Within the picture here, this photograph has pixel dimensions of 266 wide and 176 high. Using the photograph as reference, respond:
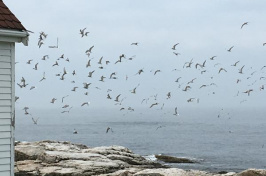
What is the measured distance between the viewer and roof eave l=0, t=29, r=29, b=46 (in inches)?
583

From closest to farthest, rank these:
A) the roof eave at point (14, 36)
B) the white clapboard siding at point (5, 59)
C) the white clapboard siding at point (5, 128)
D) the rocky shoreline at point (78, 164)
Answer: the roof eave at point (14, 36)
the white clapboard siding at point (5, 128)
the white clapboard siding at point (5, 59)
the rocky shoreline at point (78, 164)

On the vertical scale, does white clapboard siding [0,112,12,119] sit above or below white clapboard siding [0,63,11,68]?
below

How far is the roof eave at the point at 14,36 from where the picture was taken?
1480cm

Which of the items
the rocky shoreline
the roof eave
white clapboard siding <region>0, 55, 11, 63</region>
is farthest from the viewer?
the rocky shoreline

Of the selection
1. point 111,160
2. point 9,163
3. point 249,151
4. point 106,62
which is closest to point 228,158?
point 249,151

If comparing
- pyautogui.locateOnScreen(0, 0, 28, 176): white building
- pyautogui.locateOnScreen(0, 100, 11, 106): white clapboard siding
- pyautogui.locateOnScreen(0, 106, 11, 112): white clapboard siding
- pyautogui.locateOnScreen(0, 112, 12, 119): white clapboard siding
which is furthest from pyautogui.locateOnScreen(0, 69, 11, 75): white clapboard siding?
pyautogui.locateOnScreen(0, 112, 12, 119): white clapboard siding

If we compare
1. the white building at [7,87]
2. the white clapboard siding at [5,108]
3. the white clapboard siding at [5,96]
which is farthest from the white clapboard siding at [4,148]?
the white clapboard siding at [5,96]

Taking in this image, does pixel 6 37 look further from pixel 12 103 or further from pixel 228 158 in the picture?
Answer: pixel 228 158

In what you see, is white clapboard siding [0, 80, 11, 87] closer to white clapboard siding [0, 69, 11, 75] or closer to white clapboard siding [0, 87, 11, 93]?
white clapboard siding [0, 87, 11, 93]

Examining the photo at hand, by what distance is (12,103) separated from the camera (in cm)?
1533

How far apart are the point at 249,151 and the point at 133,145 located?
2204 cm

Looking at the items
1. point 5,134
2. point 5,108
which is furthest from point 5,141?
point 5,108

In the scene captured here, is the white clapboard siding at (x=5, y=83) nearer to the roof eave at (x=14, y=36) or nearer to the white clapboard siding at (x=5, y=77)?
the white clapboard siding at (x=5, y=77)

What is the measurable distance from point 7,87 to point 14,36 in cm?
157
